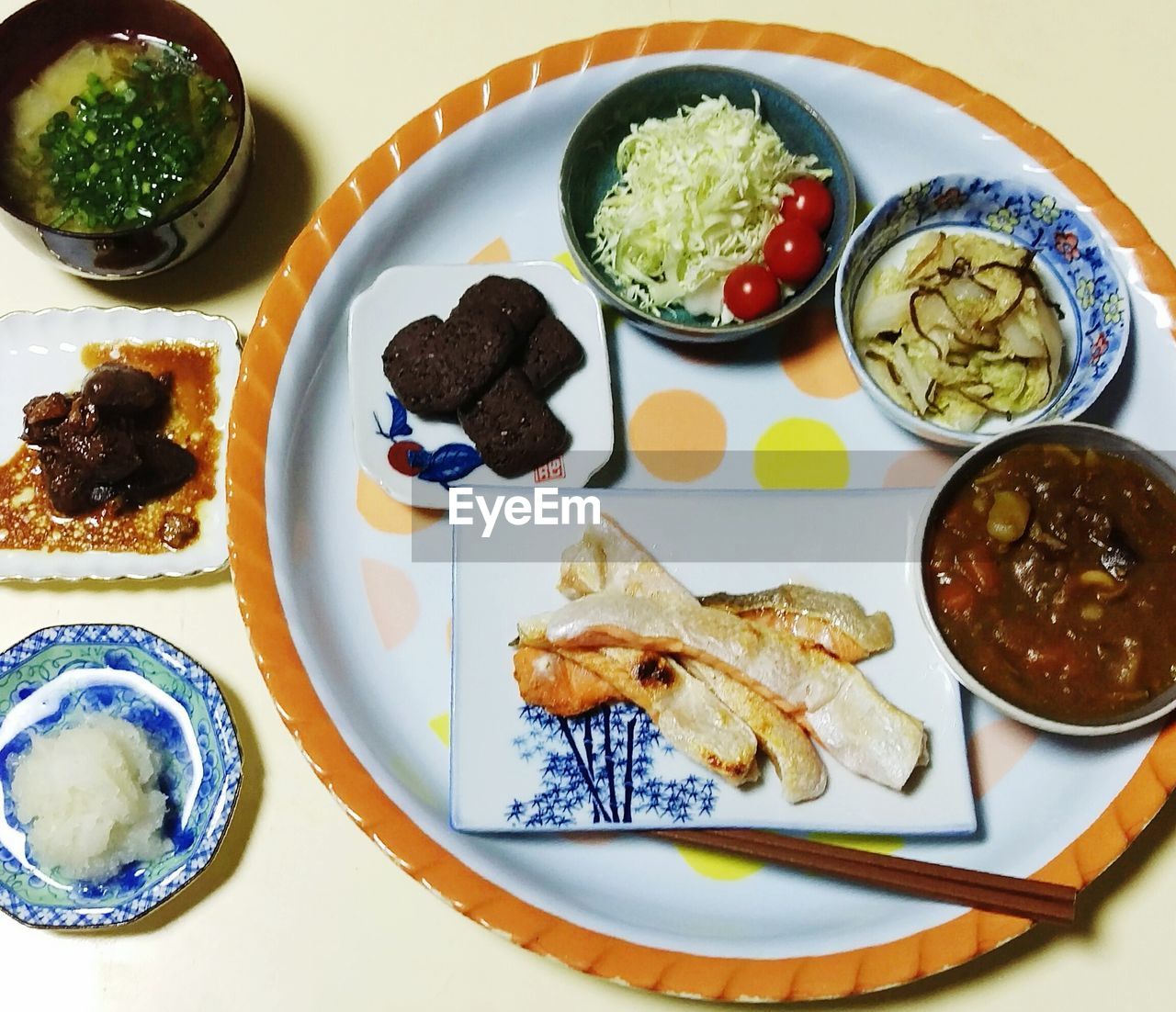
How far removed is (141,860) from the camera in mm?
2188

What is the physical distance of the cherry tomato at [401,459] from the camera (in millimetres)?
2229

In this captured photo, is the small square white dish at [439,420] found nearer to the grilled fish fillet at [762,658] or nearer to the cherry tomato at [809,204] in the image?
the grilled fish fillet at [762,658]

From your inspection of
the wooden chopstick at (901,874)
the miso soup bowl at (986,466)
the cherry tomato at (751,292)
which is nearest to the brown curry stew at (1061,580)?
the miso soup bowl at (986,466)

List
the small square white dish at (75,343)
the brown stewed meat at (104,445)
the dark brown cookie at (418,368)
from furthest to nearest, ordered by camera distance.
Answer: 1. the small square white dish at (75,343)
2. the brown stewed meat at (104,445)
3. the dark brown cookie at (418,368)

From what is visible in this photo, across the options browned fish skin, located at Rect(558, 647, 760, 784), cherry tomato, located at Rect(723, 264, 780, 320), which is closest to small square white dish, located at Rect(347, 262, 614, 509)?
cherry tomato, located at Rect(723, 264, 780, 320)

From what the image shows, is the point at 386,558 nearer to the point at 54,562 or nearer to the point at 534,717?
the point at 534,717

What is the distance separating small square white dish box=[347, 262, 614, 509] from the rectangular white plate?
0.45 ft

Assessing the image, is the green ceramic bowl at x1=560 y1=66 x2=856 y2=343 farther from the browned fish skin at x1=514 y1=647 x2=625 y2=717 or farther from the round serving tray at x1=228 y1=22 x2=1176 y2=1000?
the browned fish skin at x1=514 y1=647 x2=625 y2=717

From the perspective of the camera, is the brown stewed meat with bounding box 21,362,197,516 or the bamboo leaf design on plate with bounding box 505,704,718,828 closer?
the bamboo leaf design on plate with bounding box 505,704,718,828

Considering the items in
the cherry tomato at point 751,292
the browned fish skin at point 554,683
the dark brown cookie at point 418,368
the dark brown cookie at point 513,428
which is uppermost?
the cherry tomato at point 751,292

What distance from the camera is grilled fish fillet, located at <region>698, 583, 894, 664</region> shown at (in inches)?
83.9

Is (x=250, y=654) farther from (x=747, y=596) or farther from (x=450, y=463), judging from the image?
(x=747, y=596)

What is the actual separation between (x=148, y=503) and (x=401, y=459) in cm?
69

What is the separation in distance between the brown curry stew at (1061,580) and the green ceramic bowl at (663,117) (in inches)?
25.3
